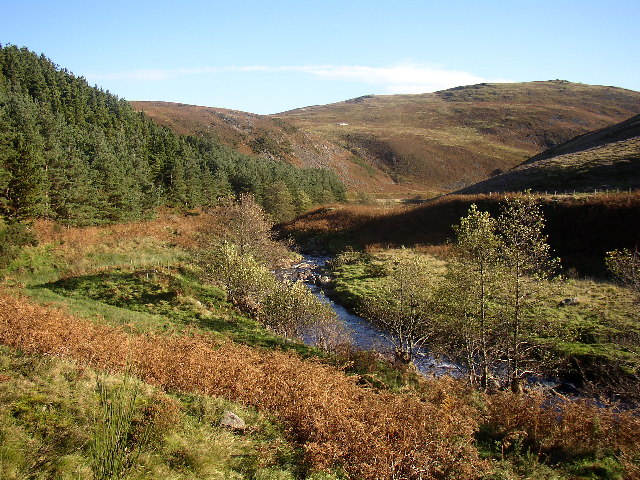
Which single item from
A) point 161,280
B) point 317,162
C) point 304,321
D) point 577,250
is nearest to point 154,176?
point 161,280

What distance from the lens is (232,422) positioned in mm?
9523

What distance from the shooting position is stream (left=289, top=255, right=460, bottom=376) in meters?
21.5

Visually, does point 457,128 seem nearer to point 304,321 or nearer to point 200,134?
point 200,134

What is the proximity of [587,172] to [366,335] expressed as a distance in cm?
4468

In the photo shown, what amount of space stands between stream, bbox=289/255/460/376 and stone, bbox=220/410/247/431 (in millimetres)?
11400

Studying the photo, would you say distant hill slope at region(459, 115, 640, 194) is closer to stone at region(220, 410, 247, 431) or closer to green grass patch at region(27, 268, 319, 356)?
green grass patch at region(27, 268, 319, 356)

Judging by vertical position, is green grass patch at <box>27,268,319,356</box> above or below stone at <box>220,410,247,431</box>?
below

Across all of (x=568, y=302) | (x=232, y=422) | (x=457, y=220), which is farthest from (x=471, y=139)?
(x=232, y=422)

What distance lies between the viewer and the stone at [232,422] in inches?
369

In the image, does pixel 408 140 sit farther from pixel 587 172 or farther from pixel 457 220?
pixel 457 220

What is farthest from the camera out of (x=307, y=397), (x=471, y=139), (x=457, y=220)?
(x=471, y=139)

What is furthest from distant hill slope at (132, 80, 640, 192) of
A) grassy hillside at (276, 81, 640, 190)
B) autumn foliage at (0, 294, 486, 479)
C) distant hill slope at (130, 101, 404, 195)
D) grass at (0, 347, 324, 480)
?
grass at (0, 347, 324, 480)

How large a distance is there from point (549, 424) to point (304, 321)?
46.3ft

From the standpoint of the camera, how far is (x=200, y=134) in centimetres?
11475
